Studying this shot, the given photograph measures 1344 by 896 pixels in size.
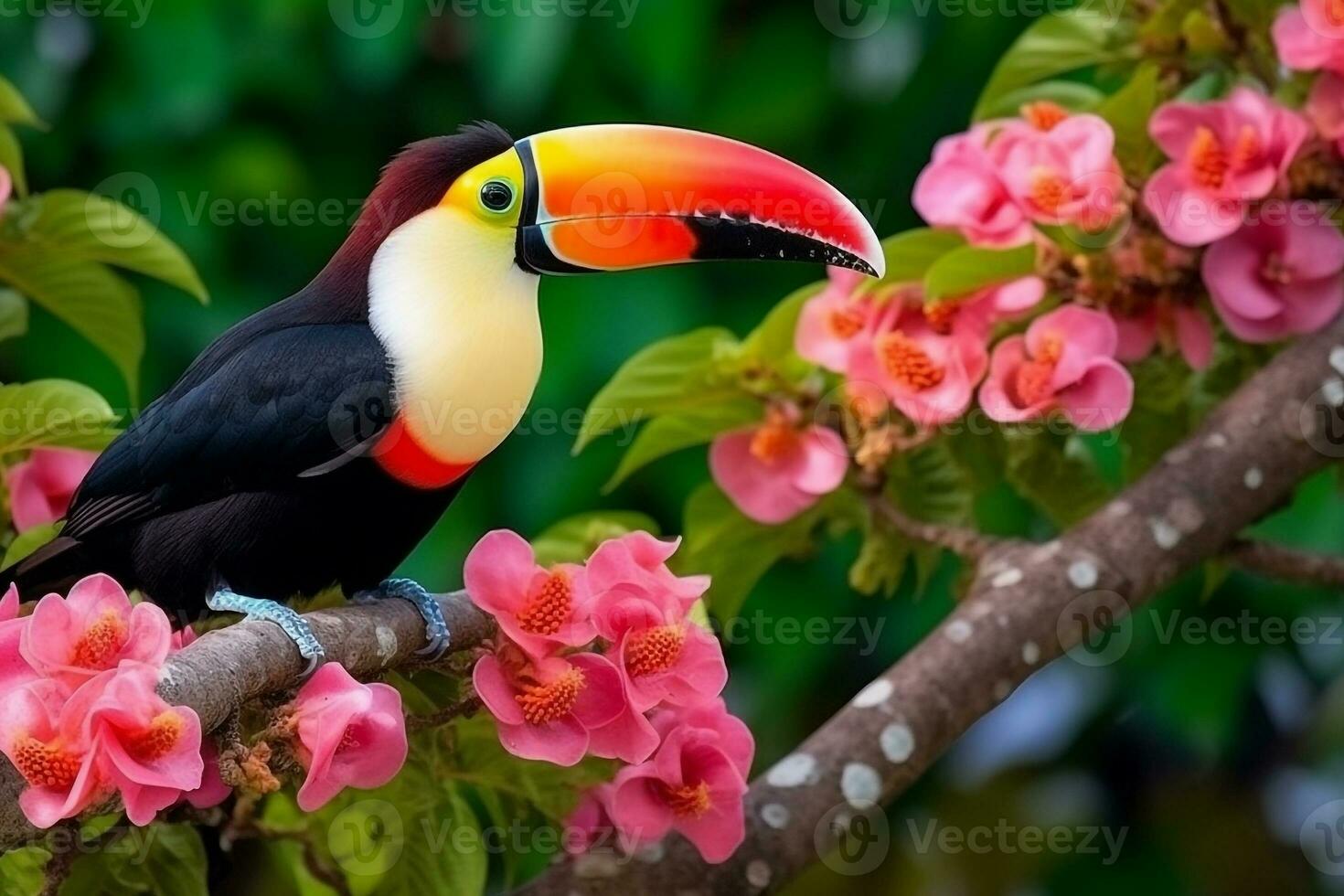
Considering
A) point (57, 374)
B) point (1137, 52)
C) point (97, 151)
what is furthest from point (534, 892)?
point (97, 151)

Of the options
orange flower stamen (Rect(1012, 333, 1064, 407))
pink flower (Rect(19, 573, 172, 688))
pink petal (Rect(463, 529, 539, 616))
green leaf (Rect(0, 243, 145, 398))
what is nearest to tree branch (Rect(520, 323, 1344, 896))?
orange flower stamen (Rect(1012, 333, 1064, 407))

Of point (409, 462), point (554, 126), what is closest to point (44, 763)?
point (409, 462)

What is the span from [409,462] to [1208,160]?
60 centimetres

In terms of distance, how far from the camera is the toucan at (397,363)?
1047 mm

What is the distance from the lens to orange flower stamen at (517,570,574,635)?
3.00 ft

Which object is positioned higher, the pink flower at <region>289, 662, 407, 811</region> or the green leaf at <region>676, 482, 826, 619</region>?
the pink flower at <region>289, 662, 407, 811</region>

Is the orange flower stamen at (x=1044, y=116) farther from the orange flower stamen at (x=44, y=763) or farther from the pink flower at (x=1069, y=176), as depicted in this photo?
the orange flower stamen at (x=44, y=763)

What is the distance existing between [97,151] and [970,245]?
4.10ft

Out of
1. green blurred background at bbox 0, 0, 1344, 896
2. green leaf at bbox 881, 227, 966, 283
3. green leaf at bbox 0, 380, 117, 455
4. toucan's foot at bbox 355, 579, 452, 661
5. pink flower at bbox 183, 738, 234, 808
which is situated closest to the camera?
pink flower at bbox 183, 738, 234, 808

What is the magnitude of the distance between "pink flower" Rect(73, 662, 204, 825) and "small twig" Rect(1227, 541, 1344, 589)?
2.69ft

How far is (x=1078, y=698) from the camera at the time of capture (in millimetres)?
2293

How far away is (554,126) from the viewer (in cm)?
199

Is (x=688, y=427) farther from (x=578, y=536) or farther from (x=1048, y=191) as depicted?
(x=1048, y=191)

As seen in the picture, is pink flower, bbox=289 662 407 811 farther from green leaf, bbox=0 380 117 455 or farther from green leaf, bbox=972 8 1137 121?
green leaf, bbox=972 8 1137 121
